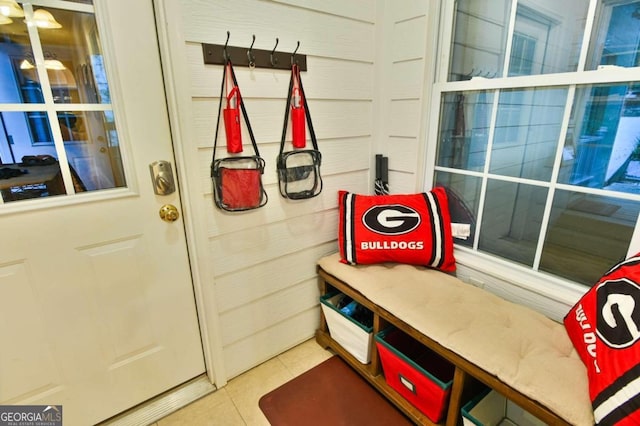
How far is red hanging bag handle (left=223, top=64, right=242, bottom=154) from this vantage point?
1328 mm

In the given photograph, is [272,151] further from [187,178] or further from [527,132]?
[527,132]

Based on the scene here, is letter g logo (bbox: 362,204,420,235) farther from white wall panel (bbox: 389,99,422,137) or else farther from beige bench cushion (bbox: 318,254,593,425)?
white wall panel (bbox: 389,99,422,137)

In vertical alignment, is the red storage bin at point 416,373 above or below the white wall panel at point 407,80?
below

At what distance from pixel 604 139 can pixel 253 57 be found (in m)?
1.42

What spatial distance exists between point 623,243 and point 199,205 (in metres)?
1.69

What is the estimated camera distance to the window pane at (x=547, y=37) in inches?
47.3

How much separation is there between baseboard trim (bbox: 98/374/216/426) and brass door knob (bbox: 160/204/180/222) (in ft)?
2.91

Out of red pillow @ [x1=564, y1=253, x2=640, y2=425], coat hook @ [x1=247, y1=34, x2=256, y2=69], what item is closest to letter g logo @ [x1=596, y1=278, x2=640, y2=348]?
red pillow @ [x1=564, y1=253, x2=640, y2=425]

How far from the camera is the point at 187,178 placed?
134cm

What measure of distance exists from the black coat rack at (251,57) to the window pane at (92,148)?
459mm

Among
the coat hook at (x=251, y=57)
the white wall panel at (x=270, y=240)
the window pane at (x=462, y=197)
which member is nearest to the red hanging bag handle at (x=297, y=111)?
the coat hook at (x=251, y=57)

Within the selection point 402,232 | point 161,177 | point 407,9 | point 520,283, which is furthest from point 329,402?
point 407,9

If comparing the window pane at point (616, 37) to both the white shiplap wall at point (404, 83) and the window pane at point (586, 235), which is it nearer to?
the window pane at point (586, 235)

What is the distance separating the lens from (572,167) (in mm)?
1278
